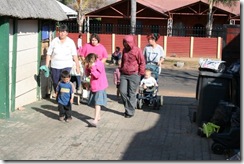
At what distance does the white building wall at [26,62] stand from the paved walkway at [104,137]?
0.94 ft

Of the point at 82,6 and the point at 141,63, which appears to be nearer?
the point at 141,63

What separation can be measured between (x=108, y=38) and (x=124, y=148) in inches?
979

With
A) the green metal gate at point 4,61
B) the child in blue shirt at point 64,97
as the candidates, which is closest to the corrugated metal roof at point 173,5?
the child in blue shirt at point 64,97

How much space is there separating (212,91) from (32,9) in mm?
4180

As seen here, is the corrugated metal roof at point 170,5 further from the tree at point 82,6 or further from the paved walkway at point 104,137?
the paved walkway at point 104,137

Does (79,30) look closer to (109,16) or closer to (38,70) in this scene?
(109,16)

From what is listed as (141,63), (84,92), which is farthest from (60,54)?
(141,63)

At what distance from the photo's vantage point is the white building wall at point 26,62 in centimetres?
1080

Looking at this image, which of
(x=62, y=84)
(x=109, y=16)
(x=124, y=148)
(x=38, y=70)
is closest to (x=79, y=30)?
(x=109, y=16)

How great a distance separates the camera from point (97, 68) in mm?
9430

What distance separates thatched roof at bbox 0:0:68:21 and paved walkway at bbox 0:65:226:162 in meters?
1.94

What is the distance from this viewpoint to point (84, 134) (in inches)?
342

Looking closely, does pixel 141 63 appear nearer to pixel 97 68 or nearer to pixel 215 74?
pixel 97 68

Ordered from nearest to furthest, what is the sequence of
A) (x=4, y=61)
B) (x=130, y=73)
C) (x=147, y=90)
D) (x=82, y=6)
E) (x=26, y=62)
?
(x=4, y=61) < (x=130, y=73) < (x=26, y=62) < (x=147, y=90) < (x=82, y=6)
